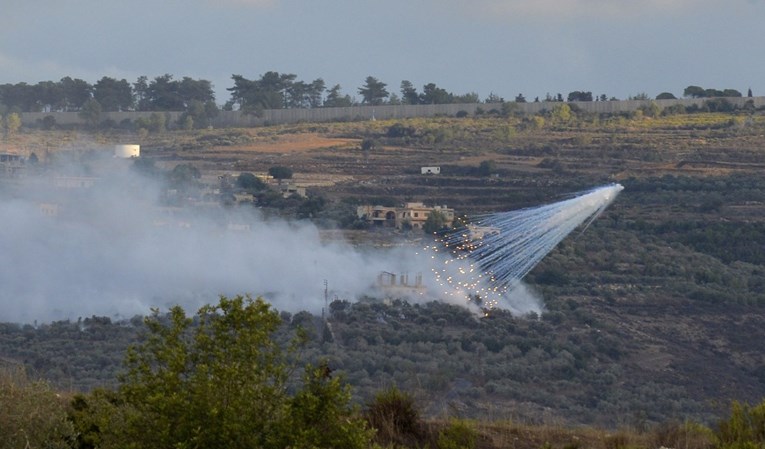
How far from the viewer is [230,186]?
6981 centimetres

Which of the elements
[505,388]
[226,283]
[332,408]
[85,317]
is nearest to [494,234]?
[226,283]

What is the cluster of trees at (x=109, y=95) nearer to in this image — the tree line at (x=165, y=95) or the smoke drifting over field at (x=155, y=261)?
the tree line at (x=165, y=95)

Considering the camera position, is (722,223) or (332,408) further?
(722,223)

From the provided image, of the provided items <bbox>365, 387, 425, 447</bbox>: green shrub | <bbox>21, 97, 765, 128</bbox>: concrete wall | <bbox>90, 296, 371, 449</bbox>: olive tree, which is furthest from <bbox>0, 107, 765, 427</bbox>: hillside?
<bbox>90, 296, 371, 449</bbox>: olive tree

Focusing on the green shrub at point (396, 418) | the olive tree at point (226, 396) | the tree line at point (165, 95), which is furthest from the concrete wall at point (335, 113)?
the olive tree at point (226, 396)

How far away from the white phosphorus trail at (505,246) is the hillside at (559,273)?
864mm

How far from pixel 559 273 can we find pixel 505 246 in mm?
2699

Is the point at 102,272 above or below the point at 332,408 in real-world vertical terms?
below

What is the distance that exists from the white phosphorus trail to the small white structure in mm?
27529

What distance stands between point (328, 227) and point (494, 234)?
7257mm

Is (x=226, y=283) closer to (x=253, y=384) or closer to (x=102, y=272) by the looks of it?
(x=102, y=272)

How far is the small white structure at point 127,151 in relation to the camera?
8138cm

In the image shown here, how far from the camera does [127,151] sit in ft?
270

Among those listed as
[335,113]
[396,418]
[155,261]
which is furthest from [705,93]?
[396,418]
